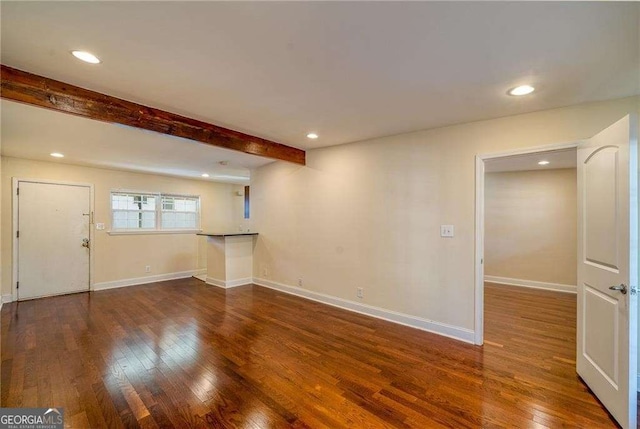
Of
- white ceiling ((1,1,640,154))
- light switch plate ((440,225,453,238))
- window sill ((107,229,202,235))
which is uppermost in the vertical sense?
white ceiling ((1,1,640,154))

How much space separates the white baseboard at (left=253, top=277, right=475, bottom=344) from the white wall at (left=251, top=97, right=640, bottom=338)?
0.07m

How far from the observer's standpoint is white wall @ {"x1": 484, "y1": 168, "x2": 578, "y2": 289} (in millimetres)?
5281

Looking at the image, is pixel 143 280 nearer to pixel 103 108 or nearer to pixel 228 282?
pixel 228 282

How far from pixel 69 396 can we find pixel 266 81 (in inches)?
112

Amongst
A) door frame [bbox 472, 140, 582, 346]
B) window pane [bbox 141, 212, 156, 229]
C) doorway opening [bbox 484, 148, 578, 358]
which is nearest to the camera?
door frame [bbox 472, 140, 582, 346]

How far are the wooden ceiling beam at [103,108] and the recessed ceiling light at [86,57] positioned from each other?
0.58 m

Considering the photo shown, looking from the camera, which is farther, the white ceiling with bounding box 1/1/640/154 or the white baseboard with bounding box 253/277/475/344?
the white baseboard with bounding box 253/277/475/344

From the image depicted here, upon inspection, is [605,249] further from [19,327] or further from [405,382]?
[19,327]

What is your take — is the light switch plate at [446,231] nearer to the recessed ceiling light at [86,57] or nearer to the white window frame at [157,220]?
the recessed ceiling light at [86,57]

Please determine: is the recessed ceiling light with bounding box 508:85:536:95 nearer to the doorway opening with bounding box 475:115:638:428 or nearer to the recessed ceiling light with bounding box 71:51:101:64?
the doorway opening with bounding box 475:115:638:428

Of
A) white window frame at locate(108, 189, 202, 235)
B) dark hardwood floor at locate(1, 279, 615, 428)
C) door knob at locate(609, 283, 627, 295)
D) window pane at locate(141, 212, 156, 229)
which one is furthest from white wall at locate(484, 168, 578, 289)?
window pane at locate(141, 212, 156, 229)

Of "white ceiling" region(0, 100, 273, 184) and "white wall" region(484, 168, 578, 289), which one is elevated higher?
"white ceiling" region(0, 100, 273, 184)

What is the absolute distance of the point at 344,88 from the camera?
7.77 ft

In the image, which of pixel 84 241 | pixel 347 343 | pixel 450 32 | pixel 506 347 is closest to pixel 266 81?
pixel 450 32
